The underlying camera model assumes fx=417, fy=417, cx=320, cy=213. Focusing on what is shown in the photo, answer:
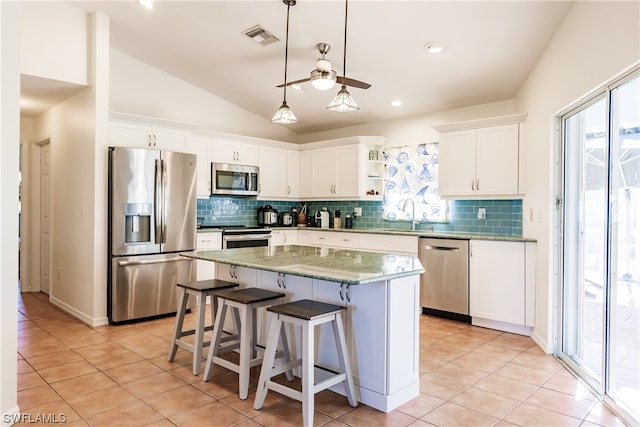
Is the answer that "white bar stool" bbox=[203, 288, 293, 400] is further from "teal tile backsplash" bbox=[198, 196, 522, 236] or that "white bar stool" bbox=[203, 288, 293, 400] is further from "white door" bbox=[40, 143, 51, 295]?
"white door" bbox=[40, 143, 51, 295]

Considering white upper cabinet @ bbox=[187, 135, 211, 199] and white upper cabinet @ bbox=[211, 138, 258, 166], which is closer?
white upper cabinet @ bbox=[187, 135, 211, 199]

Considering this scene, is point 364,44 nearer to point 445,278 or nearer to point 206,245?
point 445,278

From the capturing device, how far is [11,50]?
234cm

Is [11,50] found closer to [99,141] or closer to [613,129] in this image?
[99,141]

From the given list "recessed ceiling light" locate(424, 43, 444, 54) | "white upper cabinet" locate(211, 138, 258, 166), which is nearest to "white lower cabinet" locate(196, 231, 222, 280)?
"white upper cabinet" locate(211, 138, 258, 166)

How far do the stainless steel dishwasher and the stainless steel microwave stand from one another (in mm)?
2506

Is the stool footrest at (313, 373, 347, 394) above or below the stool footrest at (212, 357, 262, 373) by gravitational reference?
above

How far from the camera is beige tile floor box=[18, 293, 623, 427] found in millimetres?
2408

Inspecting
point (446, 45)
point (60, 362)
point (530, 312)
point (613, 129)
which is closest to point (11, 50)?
point (60, 362)

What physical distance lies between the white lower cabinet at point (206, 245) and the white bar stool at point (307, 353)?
9.36ft

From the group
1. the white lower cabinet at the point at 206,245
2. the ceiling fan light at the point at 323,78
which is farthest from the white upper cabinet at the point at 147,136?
the ceiling fan light at the point at 323,78

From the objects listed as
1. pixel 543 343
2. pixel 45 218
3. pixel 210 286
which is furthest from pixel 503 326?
pixel 45 218

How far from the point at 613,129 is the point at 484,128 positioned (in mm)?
1926

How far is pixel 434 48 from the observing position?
3.92 m
